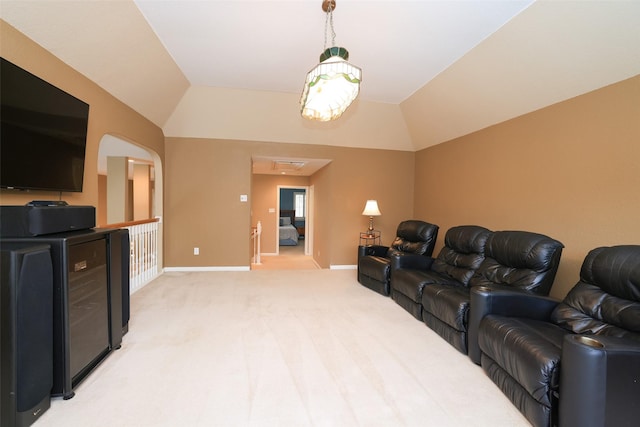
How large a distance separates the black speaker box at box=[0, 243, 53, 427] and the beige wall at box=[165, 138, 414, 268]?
3420 millimetres

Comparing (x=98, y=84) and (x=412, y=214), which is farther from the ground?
(x=98, y=84)

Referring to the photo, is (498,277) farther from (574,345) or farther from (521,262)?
(574,345)

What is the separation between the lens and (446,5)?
7.80ft

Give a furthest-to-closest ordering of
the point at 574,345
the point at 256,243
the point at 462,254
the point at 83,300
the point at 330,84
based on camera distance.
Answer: the point at 256,243 → the point at 462,254 → the point at 330,84 → the point at 83,300 → the point at 574,345

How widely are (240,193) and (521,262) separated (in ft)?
14.2

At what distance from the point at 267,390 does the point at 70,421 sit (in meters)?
1.12

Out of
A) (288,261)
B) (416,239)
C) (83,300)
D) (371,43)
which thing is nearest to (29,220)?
(83,300)

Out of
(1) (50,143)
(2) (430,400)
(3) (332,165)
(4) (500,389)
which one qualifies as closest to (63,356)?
(1) (50,143)

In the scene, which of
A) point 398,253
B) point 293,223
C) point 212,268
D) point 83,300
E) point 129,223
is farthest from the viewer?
point 293,223

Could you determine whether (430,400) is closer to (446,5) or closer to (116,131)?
(446,5)

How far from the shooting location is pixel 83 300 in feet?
6.16

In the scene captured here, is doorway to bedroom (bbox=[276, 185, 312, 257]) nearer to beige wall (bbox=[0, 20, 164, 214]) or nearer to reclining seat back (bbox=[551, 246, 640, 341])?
beige wall (bbox=[0, 20, 164, 214])

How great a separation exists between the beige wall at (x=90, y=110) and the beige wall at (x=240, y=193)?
35.4 inches

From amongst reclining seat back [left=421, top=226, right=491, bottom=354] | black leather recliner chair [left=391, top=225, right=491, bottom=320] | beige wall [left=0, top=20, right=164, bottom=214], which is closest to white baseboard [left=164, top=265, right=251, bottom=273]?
beige wall [left=0, top=20, right=164, bottom=214]
